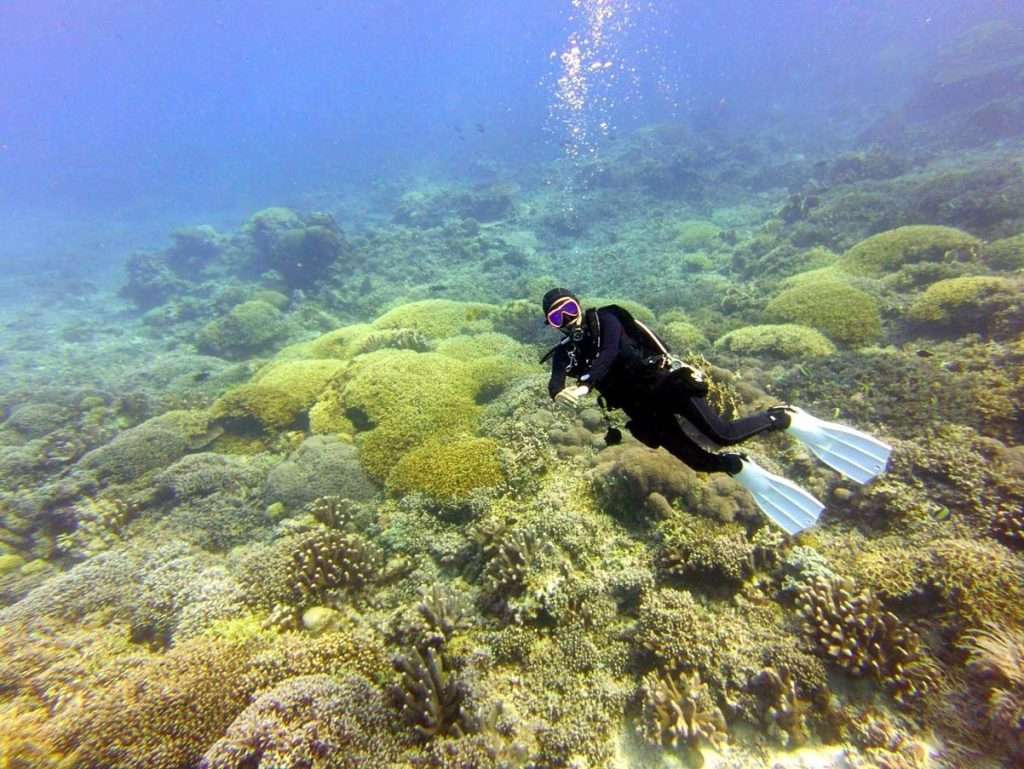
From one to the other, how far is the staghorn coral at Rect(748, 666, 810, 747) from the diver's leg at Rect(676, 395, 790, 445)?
90.6 inches

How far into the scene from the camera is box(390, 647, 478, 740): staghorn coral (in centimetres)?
429

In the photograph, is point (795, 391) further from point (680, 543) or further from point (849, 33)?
point (849, 33)

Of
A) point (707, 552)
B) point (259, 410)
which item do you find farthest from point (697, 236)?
point (259, 410)

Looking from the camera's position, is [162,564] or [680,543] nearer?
[680,543]

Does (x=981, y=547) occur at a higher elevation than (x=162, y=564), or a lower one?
higher

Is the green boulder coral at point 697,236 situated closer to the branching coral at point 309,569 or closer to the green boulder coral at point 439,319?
the green boulder coral at point 439,319

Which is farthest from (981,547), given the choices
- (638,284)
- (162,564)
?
(638,284)

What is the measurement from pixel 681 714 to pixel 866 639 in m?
2.05

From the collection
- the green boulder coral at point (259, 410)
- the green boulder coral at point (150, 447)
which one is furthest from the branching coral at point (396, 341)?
the green boulder coral at point (150, 447)

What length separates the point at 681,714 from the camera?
13.7 ft

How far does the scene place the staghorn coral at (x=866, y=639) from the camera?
4176mm

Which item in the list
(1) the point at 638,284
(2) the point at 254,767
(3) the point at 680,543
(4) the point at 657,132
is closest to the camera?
(2) the point at 254,767

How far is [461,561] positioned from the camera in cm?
624

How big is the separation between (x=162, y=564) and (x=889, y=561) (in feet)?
32.4
